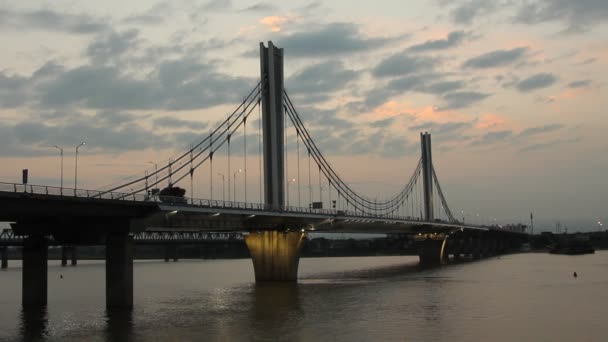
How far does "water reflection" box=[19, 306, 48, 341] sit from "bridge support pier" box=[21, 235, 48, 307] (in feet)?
5.09

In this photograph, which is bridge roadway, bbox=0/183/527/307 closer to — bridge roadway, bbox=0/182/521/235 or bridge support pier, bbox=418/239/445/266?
bridge roadway, bbox=0/182/521/235

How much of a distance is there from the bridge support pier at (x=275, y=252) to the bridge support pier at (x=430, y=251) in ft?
287

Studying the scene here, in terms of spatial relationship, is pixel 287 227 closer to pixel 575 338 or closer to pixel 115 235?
pixel 115 235

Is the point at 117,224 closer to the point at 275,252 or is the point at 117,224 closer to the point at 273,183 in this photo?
the point at 273,183

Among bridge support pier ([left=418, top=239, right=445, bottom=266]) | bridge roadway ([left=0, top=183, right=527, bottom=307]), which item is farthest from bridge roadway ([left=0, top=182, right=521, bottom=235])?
bridge support pier ([left=418, top=239, right=445, bottom=266])

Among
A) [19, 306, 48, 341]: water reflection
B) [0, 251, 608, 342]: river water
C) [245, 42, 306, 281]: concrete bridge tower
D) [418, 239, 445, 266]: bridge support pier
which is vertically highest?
[245, 42, 306, 281]: concrete bridge tower

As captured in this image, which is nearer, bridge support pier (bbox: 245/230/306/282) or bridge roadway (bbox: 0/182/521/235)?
bridge roadway (bbox: 0/182/521/235)

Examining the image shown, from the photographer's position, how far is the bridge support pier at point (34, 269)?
69.8 m

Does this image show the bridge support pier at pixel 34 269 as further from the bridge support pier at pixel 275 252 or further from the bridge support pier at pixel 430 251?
the bridge support pier at pixel 430 251

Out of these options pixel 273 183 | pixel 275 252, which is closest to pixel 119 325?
pixel 273 183

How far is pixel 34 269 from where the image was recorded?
230 feet

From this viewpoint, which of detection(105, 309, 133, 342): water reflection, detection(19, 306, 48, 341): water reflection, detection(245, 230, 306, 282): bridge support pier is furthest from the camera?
detection(245, 230, 306, 282): bridge support pier

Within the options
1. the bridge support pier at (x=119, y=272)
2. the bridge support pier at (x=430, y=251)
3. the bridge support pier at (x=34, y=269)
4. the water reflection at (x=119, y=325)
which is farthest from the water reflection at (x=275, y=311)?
the bridge support pier at (x=430, y=251)

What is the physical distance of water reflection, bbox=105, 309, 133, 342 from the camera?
48594 millimetres
